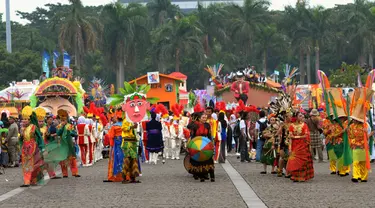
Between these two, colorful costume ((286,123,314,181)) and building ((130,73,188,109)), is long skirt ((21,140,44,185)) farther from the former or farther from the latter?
building ((130,73,188,109))

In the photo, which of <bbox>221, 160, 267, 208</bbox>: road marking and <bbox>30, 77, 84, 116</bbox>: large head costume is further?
<bbox>30, 77, 84, 116</bbox>: large head costume

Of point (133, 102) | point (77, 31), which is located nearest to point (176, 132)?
point (133, 102)

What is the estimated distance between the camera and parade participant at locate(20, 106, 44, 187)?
62.5ft

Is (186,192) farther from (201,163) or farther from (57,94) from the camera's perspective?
(57,94)

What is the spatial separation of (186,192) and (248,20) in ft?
261

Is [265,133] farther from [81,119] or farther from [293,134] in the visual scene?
[81,119]

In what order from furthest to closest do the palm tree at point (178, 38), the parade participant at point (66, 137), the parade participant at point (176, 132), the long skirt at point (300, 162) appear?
the palm tree at point (178, 38) → the parade participant at point (176, 132) → the parade participant at point (66, 137) → the long skirt at point (300, 162)

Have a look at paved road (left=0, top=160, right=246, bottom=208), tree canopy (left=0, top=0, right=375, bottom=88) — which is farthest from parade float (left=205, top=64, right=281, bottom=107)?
paved road (left=0, top=160, right=246, bottom=208)

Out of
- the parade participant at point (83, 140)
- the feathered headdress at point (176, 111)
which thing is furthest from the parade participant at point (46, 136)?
the feathered headdress at point (176, 111)

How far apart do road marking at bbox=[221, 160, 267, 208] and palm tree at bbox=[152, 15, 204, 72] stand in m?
64.2

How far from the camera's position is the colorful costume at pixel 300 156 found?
18875mm

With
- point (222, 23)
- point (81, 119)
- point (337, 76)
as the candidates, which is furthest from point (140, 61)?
point (81, 119)

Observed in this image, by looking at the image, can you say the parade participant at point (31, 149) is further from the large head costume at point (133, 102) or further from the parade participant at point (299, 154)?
the parade participant at point (299, 154)

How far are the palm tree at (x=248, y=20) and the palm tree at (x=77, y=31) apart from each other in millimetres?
19518
